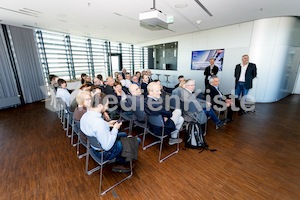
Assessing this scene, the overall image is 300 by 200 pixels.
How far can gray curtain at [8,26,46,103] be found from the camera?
5.87m

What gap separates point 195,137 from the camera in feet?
9.31

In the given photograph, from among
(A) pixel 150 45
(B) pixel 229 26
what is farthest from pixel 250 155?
(A) pixel 150 45

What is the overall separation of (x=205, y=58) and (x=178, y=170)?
639cm

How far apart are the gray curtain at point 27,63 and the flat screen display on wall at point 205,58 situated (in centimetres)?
770

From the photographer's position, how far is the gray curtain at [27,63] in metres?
5.87

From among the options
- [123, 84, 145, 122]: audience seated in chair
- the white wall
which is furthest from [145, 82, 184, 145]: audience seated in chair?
the white wall

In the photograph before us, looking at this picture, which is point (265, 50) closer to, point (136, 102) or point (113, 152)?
point (136, 102)

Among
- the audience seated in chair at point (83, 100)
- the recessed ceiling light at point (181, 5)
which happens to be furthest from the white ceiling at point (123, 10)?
the audience seated in chair at point (83, 100)

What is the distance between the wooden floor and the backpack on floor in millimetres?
126

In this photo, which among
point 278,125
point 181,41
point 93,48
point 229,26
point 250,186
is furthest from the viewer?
point 93,48

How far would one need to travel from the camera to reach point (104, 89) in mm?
4062

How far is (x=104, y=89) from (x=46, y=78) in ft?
16.4

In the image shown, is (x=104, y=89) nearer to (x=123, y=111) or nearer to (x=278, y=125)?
(x=123, y=111)

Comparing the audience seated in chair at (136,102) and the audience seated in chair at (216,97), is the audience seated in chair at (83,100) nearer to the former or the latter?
the audience seated in chair at (136,102)
